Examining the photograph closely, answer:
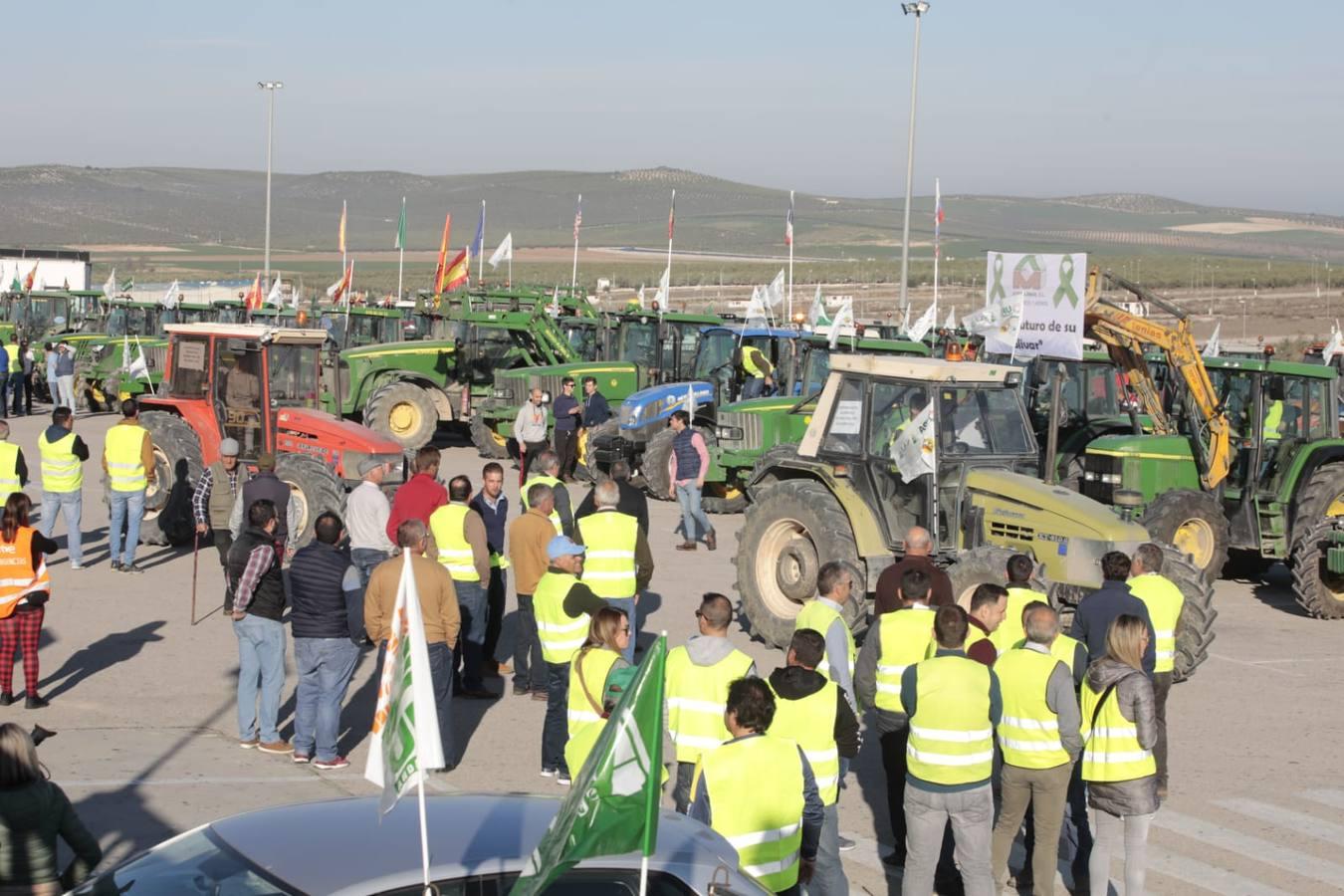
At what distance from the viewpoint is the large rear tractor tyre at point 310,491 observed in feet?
52.0

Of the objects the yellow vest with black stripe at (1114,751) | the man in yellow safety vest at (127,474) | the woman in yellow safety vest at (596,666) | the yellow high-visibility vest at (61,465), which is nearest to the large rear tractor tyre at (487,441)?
the man in yellow safety vest at (127,474)

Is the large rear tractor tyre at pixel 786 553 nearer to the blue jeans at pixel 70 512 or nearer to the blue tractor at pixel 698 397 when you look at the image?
the blue jeans at pixel 70 512

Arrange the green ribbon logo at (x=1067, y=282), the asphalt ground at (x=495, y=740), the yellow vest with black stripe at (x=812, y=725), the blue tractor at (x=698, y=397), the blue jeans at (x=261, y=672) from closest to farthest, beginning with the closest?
the yellow vest with black stripe at (x=812, y=725), the asphalt ground at (x=495, y=740), the blue jeans at (x=261, y=672), the green ribbon logo at (x=1067, y=282), the blue tractor at (x=698, y=397)

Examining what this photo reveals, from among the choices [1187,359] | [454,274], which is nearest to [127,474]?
[1187,359]

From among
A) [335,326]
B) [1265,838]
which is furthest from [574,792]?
[335,326]

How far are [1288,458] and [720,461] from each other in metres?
6.50

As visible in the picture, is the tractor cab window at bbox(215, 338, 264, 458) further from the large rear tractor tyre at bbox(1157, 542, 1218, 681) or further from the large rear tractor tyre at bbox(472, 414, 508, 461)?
the large rear tractor tyre at bbox(1157, 542, 1218, 681)

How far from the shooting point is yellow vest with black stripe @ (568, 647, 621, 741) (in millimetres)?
7547

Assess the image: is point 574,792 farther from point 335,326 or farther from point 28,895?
point 335,326

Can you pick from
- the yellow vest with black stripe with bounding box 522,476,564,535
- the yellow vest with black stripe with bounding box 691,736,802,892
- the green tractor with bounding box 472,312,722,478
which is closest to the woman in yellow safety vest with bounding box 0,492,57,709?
the yellow vest with black stripe with bounding box 522,476,564,535

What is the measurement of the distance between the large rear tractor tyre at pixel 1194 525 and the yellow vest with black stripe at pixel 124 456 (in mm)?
9476

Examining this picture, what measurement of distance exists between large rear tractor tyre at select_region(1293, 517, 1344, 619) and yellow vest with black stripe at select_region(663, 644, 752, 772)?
964cm

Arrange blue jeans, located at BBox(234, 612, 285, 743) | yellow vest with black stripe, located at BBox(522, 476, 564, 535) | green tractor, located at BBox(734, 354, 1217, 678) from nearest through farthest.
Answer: blue jeans, located at BBox(234, 612, 285, 743)
yellow vest with black stripe, located at BBox(522, 476, 564, 535)
green tractor, located at BBox(734, 354, 1217, 678)

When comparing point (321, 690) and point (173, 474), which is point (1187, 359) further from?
point (173, 474)
